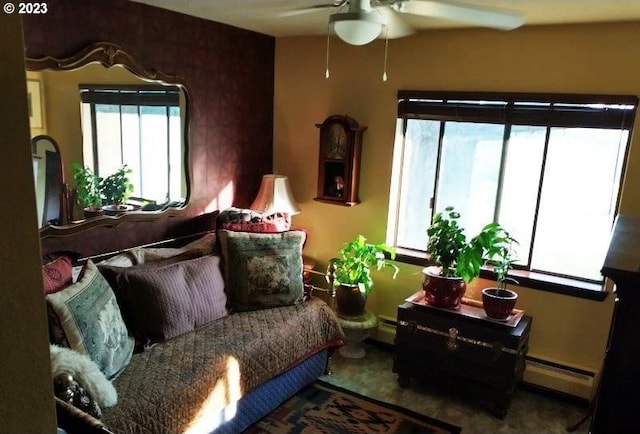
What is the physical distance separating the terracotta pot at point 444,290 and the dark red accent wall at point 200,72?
1.62m

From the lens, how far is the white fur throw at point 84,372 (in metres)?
1.79

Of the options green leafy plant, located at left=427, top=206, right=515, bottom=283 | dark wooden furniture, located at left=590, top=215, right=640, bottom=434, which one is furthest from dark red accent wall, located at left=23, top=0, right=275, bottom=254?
dark wooden furniture, located at left=590, top=215, right=640, bottom=434

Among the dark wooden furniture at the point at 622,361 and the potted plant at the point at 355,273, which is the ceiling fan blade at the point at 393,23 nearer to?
the potted plant at the point at 355,273

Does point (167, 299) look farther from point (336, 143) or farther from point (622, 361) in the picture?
point (622, 361)

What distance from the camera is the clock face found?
360 cm

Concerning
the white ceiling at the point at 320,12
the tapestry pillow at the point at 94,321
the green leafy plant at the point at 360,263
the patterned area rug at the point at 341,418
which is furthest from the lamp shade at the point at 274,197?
the tapestry pillow at the point at 94,321

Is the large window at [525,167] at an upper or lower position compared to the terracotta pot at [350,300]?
upper

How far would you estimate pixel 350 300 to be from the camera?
3.46m

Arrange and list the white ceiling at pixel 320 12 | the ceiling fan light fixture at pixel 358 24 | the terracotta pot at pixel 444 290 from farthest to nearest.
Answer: the terracotta pot at pixel 444 290 < the white ceiling at pixel 320 12 < the ceiling fan light fixture at pixel 358 24

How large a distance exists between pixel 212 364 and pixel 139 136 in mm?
1508

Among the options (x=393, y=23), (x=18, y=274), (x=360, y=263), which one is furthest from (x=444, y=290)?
(x=18, y=274)

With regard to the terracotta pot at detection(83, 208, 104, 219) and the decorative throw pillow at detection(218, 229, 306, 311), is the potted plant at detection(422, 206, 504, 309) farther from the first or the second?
the terracotta pot at detection(83, 208, 104, 219)

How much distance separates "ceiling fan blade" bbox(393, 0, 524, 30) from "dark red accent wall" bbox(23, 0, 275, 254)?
1.61 metres

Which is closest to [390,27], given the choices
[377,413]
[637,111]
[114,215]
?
[637,111]
